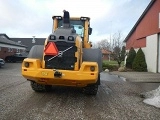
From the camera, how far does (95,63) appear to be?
7.73 metres

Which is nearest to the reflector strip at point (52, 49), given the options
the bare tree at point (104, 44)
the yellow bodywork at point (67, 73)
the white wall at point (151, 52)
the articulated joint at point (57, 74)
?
the yellow bodywork at point (67, 73)

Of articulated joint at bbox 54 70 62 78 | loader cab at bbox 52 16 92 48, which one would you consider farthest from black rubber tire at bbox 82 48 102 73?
loader cab at bbox 52 16 92 48

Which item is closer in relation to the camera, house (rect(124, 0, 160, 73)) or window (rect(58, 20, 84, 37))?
window (rect(58, 20, 84, 37))

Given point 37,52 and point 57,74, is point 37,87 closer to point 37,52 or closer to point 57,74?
point 37,52

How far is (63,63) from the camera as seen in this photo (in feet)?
26.2

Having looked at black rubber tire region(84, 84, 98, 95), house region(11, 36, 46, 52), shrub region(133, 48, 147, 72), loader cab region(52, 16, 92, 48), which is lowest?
black rubber tire region(84, 84, 98, 95)

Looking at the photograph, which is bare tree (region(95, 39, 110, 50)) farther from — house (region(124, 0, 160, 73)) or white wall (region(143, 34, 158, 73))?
white wall (region(143, 34, 158, 73))

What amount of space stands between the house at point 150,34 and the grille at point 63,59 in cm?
1553

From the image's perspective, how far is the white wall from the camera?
22.6 m

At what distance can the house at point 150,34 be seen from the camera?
2238cm

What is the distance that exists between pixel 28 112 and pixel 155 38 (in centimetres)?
1831

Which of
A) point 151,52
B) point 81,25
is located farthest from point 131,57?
point 81,25

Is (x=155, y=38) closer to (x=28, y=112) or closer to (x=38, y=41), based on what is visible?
(x=28, y=112)

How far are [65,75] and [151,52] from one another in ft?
57.3
